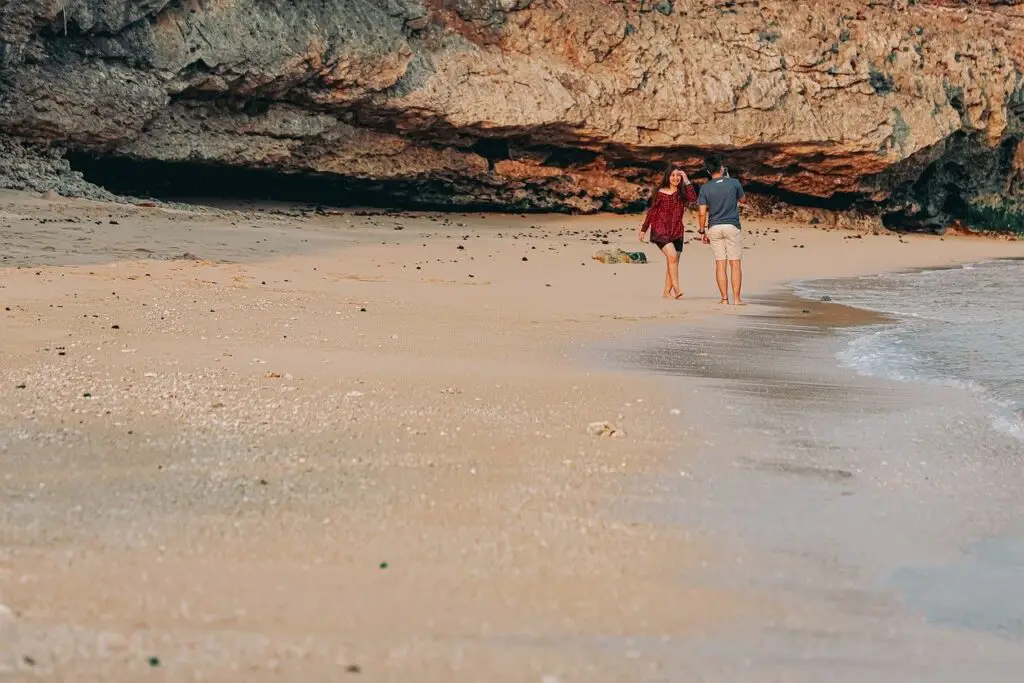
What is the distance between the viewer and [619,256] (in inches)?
529

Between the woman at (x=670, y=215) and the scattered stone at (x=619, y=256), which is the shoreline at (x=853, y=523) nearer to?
the woman at (x=670, y=215)

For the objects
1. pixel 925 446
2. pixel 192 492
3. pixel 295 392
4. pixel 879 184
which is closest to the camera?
pixel 192 492

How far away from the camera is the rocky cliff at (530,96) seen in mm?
15258

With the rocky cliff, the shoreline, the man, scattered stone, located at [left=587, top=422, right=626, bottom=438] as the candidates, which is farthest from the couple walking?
the rocky cliff

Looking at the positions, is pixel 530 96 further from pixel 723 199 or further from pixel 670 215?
pixel 723 199

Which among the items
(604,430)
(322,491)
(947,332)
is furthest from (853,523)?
(947,332)

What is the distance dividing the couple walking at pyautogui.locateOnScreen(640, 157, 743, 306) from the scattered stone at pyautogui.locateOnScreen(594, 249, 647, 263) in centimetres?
216

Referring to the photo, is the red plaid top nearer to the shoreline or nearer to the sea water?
the sea water

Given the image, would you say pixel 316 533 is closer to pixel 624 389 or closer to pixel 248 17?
pixel 624 389

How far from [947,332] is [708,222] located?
2631mm

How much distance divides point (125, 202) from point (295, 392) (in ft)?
32.1

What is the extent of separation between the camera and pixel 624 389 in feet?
18.8

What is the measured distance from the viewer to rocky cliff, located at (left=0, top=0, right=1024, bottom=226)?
15.3 metres

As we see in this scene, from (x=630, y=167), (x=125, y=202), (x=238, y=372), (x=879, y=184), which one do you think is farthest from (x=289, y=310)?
(x=879, y=184)
